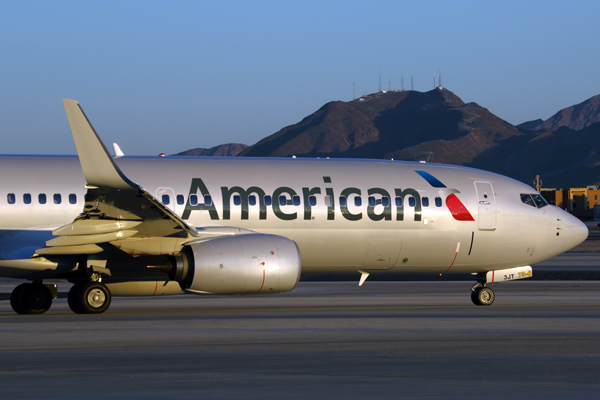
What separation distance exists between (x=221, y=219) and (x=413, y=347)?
22.6 feet

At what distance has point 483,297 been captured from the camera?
743 inches

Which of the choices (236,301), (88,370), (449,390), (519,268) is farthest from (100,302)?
(519,268)

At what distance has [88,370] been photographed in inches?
374

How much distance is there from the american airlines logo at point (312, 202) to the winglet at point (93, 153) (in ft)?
8.25

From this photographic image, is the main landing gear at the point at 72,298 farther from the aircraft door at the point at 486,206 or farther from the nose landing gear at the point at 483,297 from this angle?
the aircraft door at the point at 486,206

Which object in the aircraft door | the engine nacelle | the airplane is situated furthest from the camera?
the aircraft door

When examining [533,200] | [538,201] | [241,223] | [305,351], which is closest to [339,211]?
[241,223]

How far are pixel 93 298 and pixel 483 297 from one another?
31.1 ft

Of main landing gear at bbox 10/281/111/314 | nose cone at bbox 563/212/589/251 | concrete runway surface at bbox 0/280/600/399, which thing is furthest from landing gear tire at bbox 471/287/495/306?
main landing gear at bbox 10/281/111/314

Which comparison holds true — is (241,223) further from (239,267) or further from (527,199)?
(527,199)

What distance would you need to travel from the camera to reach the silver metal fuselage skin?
54.4 ft

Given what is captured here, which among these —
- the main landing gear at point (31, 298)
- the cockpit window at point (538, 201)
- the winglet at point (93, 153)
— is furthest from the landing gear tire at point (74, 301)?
the cockpit window at point (538, 201)

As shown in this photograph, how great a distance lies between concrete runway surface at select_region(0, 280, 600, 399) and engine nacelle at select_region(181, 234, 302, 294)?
0.69m

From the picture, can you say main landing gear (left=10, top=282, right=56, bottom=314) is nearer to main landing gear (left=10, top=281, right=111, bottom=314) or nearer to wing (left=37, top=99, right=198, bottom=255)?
main landing gear (left=10, top=281, right=111, bottom=314)
